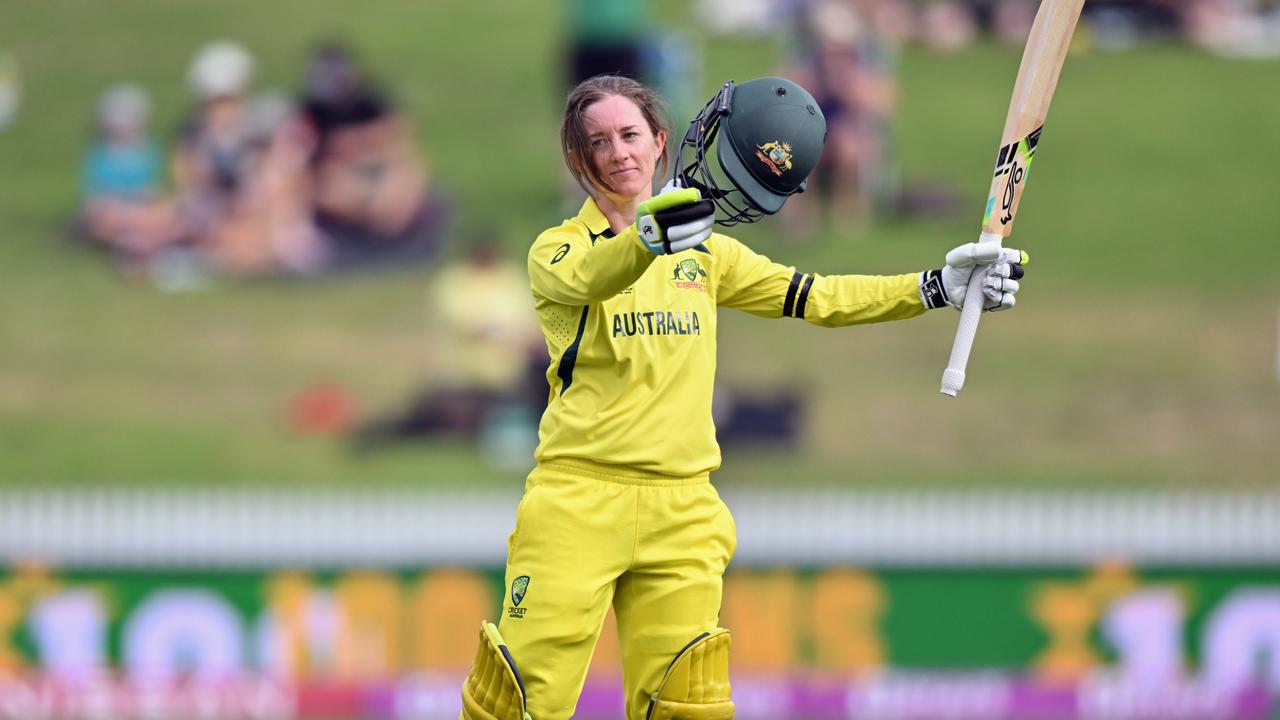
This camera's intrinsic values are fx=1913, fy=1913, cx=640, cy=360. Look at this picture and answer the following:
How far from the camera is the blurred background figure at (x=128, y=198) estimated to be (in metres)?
18.4

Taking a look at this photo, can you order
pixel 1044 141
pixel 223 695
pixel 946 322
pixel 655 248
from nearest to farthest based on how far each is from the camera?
pixel 655 248
pixel 223 695
pixel 946 322
pixel 1044 141

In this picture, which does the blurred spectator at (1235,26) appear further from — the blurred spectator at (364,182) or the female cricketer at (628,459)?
the female cricketer at (628,459)

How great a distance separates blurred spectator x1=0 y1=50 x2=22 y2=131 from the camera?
66.7ft

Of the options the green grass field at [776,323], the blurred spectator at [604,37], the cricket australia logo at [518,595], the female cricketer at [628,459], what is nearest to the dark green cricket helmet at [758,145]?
the female cricketer at [628,459]

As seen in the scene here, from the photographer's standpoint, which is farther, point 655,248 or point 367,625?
point 367,625

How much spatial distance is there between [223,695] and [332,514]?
1.20 meters

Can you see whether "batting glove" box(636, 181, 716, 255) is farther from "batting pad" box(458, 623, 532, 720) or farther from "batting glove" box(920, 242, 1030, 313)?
"batting pad" box(458, 623, 532, 720)

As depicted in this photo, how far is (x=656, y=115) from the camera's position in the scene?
4.68 metres

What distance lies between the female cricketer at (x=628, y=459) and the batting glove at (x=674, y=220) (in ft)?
1.40

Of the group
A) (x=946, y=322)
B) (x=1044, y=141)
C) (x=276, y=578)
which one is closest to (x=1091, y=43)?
(x=1044, y=141)

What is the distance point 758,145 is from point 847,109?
45.3 ft

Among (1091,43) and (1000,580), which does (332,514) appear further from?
(1091,43)

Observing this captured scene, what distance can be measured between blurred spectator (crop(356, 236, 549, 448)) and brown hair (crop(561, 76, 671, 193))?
10.2m

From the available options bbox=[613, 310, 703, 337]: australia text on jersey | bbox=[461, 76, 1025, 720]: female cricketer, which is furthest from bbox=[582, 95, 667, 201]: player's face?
bbox=[613, 310, 703, 337]: australia text on jersey
